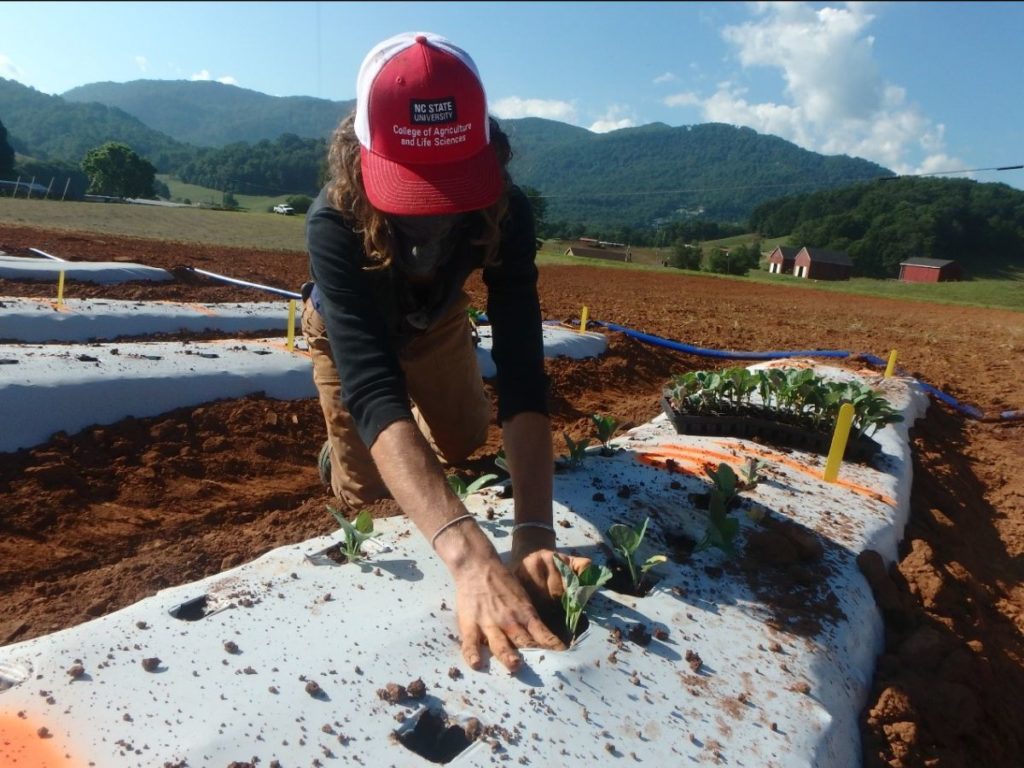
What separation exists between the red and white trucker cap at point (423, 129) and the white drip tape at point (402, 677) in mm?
1002

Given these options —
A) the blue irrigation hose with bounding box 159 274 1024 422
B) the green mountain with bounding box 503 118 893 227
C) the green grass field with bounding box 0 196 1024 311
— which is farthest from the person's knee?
the green mountain with bounding box 503 118 893 227

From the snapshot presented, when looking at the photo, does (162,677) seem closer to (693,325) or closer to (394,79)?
(394,79)

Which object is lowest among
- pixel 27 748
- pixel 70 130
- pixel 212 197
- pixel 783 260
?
pixel 27 748

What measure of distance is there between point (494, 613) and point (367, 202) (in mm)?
1098

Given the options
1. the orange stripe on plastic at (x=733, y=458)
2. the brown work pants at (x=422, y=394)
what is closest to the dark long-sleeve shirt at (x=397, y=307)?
the brown work pants at (x=422, y=394)

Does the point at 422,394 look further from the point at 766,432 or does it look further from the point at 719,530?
the point at 766,432

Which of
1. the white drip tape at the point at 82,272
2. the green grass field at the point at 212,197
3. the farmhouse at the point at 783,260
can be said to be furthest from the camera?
the green grass field at the point at 212,197

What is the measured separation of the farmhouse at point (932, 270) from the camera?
50.1 m

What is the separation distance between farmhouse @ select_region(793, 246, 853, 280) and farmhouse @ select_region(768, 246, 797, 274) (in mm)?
1479

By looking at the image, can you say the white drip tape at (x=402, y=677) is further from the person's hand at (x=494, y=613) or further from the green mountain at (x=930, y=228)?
the green mountain at (x=930, y=228)

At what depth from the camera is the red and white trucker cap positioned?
5.81ft

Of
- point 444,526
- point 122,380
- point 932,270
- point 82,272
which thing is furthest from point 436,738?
point 932,270

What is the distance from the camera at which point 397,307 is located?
7.97 ft

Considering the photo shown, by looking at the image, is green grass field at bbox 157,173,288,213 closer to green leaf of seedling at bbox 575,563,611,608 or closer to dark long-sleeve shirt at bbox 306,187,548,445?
dark long-sleeve shirt at bbox 306,187,548,445
